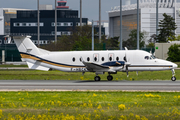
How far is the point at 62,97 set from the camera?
1900cm

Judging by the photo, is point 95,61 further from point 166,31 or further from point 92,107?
point 166,31

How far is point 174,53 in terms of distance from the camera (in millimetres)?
58938

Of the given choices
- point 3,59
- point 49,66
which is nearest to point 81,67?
point 49,66

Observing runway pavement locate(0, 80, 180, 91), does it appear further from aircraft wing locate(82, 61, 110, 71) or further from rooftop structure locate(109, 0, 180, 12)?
rooftop structure locate(109, 0, 180, 12)

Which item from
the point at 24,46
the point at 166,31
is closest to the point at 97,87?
the point at 24,46

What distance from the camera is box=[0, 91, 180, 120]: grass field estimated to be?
13105 millimetres

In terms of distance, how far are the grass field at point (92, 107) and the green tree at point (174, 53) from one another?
3951cm

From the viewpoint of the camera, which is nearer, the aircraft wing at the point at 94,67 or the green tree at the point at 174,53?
the aircraft wing at the point at 94,67

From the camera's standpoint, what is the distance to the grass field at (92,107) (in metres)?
13.1

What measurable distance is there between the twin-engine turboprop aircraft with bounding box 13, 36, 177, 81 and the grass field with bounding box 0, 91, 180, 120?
28.4ft

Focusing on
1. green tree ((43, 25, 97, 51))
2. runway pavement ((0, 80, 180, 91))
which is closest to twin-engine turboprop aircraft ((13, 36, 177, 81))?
runway pavement ((0, 80, 180, 91))

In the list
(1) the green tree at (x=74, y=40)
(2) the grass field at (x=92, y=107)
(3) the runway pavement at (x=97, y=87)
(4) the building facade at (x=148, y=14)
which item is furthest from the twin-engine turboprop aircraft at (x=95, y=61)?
(4) the building facade at (x=148, y=14)

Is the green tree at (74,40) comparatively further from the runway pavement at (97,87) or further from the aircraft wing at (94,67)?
the runway pavement at (97,87)

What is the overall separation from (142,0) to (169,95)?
169 meters
